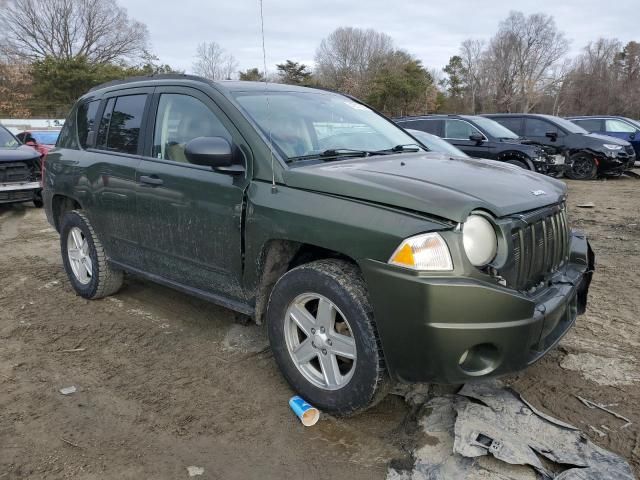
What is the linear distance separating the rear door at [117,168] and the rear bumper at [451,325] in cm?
221

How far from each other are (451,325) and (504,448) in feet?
2.01

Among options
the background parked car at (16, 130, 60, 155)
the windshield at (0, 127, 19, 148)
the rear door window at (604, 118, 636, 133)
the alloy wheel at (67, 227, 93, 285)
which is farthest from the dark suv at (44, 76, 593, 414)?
the rear door window at (604, 118, 636, 133)

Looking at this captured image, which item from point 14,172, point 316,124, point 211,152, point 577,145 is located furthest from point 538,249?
point 577,145

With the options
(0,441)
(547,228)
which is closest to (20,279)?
(0,441)

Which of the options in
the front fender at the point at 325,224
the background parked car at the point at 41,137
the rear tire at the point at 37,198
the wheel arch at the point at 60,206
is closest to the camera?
the front fender at the point at 325,224

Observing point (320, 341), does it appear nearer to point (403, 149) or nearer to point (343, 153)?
point (343, 153)

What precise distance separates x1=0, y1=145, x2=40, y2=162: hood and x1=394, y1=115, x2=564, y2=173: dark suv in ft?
24.1

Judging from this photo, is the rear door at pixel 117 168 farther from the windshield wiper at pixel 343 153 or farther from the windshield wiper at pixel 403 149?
the windshield wiper at pixel 403 149

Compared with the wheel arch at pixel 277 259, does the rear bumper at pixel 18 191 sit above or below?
below

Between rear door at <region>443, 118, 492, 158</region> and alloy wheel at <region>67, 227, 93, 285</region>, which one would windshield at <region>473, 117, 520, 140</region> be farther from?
alloy wheel at <region>67, 227, 93, 285</region>

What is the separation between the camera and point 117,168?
3.89m

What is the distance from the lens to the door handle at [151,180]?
11.4 ft

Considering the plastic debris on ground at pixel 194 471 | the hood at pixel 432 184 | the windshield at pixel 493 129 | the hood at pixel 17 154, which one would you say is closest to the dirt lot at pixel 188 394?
the plastic debris on ground at pixel 194 471

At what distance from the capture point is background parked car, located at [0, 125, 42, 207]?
9289 mm
